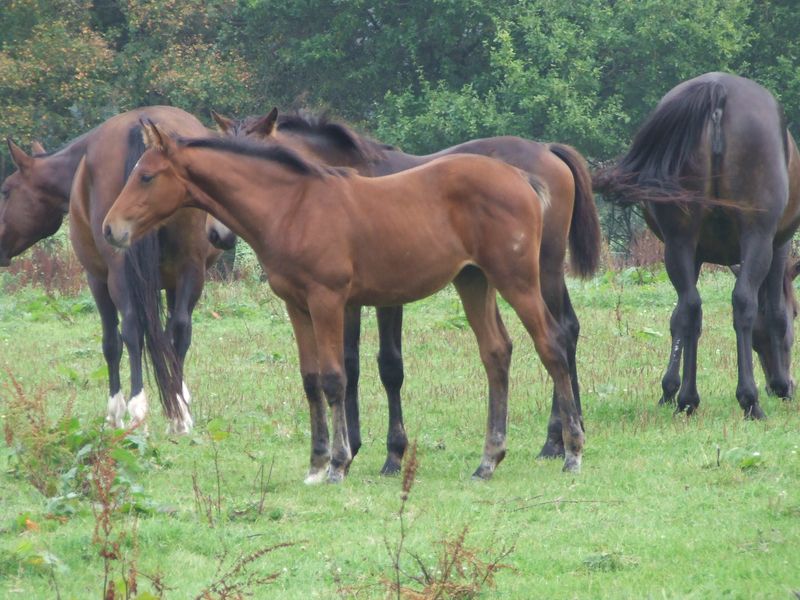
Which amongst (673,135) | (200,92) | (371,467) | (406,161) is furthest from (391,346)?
(200,92)

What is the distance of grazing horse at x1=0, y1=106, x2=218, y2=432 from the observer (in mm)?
8891

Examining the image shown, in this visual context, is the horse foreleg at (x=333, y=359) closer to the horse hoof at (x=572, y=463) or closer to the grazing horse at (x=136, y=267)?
the horse hoof at (x=572, y=463)

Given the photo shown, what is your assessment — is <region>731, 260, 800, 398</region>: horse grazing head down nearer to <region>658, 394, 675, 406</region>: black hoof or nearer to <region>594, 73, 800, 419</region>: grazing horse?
<region>594, 73, 800, 419</region>: grazing horse

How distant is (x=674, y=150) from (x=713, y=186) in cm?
39

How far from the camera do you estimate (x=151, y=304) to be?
8.92 meters

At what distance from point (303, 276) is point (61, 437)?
1742mm

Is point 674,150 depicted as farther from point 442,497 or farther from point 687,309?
point 442,497

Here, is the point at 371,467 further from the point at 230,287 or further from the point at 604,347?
the point at 230,287

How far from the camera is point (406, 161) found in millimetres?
8492

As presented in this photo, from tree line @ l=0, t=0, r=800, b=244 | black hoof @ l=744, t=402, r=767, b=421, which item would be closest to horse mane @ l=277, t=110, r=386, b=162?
black hoof @ l=744, t=402, r=767, b=421

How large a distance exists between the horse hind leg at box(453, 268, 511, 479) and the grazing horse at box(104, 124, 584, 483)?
0.10 m

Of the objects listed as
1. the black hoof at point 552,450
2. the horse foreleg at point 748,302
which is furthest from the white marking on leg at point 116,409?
the horse foreleg at point 748,302

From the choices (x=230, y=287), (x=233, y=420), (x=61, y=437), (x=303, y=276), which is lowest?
(x=230, y=287)

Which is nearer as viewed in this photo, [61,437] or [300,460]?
A: [61,437]
